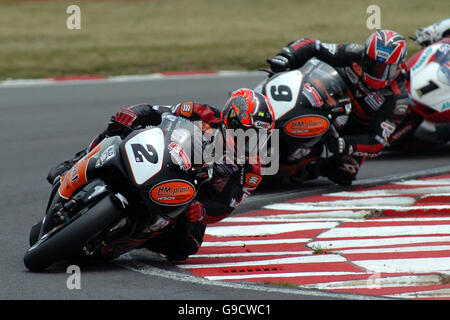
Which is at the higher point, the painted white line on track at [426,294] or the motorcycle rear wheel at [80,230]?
the motorcycle rear wheel at [80,230]

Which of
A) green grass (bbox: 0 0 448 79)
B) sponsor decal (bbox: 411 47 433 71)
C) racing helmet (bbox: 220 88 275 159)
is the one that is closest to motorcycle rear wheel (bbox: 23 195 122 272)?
racing helmet (bbox: 220 88 275 159)

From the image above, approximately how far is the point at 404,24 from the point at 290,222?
52.9ft

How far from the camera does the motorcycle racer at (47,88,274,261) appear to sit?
5840mm

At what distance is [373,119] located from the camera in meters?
8.77

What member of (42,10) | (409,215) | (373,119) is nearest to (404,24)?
(42,10)

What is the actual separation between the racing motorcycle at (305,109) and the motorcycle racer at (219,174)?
170 cm

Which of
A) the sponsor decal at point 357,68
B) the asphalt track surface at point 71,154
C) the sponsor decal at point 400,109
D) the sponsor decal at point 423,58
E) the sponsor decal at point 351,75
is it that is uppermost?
the sponsor decal at point 357,68

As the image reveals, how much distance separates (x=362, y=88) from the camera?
8570 millimetres

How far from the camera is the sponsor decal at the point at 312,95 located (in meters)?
7.98

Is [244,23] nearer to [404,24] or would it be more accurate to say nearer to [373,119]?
[404,24]

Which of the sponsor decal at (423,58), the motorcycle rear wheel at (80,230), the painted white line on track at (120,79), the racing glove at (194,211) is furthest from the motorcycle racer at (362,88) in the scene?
the painted white line on track at (120,79)

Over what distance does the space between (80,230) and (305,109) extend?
3.22 m

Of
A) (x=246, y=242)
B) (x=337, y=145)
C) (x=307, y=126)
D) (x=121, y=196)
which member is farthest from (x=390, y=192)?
(x=121, y=196)

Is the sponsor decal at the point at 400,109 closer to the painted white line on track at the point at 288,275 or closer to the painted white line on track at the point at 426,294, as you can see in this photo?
the painted white line on track at the point at 288,275
